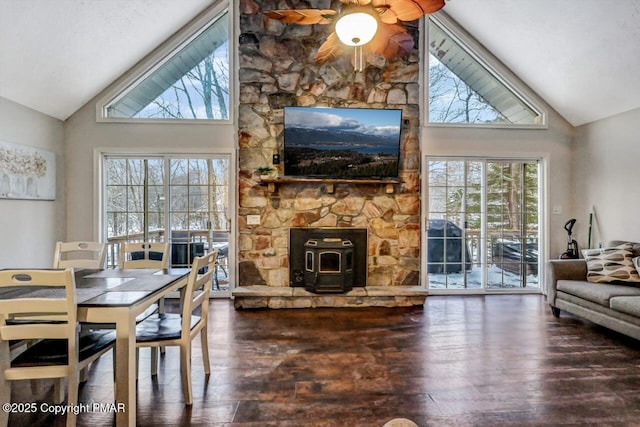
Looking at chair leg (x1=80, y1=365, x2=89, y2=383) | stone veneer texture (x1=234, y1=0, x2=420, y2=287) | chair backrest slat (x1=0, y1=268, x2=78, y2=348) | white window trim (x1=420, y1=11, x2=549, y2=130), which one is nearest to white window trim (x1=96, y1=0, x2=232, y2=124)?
stone veneer texture (x1=234, y1=0, x2=420, y2=287)

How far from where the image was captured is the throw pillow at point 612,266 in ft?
11.8


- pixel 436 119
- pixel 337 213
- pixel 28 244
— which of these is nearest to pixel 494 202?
pixel 436 119

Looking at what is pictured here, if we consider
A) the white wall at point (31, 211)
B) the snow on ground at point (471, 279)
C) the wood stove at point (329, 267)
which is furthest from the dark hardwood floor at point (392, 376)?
the white wall at point (31, 211)

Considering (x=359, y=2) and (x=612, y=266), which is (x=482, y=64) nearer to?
(x=612, y=266)

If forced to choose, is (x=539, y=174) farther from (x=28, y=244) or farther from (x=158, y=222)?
(x=28, y=244)

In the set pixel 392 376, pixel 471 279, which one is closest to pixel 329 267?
pixel 392 376

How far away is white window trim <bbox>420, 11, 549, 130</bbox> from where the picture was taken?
16.1ft

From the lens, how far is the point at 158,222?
15.9 ft

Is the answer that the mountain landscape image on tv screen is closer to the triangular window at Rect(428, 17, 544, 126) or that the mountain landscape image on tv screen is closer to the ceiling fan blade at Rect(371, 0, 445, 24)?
the triangular window at Rect(428, 17, 544, 126)

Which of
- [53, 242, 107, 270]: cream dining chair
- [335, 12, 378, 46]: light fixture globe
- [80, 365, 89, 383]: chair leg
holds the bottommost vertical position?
[80, 365, 89, 383]: chair leg

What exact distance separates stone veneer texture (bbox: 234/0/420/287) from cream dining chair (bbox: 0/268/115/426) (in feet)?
9.08

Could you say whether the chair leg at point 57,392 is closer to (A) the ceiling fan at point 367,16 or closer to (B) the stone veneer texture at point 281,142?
(B) the stone veneer texture at point 281,142

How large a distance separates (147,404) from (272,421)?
2.82 ft

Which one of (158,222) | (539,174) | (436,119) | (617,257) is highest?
(436,119)
